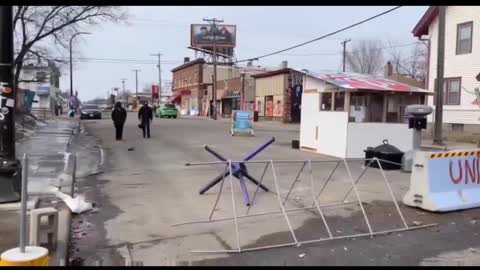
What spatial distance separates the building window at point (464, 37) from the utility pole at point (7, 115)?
24.4m

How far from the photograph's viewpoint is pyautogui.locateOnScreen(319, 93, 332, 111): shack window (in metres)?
16.9

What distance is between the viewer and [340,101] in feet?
53.4

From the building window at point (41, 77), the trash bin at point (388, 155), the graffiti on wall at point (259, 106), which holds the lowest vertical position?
the trash bin at point (388, 155)

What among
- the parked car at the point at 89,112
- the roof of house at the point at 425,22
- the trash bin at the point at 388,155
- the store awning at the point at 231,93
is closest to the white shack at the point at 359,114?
the trash bin at the point at 388,155

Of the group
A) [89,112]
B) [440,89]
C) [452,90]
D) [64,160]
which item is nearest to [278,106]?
[89,112]

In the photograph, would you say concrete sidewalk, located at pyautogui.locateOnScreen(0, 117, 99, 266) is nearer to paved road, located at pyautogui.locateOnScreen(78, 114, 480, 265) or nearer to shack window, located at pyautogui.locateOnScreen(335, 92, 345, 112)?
paved road, located at pyautogui.locateOnScreen(78, 114, 480, 265)

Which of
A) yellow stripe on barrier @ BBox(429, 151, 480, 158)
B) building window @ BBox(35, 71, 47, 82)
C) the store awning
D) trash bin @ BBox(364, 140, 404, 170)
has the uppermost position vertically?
building window @ BBox(35, 71, 47, 82)

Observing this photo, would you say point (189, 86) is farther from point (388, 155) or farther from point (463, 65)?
point (388, 155)

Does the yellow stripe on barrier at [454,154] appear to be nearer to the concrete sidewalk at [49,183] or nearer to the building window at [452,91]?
the concrete sidewalk at [49,183]

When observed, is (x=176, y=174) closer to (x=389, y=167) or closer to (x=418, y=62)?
(x=389, y=167)

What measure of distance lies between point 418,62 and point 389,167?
6782cm

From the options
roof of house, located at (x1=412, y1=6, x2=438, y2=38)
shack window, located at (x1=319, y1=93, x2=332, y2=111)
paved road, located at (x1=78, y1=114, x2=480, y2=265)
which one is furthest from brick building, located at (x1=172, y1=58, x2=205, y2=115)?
paved road, located at (x1=78, y1=114, x2=480, y2=265)

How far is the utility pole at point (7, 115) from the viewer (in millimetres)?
8023

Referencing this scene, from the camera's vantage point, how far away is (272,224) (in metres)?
7.46
